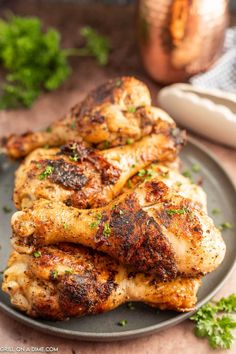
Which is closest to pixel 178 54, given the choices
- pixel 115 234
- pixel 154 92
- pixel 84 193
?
pixel 154 92

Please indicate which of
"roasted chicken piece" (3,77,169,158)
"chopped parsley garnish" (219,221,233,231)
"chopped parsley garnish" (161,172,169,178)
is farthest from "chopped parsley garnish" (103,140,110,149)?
"chopped parsley garnish" (219,221,233,231)

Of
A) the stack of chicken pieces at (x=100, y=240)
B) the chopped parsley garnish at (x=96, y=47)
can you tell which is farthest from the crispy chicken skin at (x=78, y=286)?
the chopped parsley garnish at (x=96, y=47)

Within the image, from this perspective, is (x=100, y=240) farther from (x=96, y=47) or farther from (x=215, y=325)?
(x=96, y=47)

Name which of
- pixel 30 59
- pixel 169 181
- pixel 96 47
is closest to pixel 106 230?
pixel 169 181

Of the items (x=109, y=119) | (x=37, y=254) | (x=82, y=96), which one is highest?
(x=109, y=119)

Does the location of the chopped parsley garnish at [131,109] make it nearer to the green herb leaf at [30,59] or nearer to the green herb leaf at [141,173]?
the green herb leaf at [141,173]

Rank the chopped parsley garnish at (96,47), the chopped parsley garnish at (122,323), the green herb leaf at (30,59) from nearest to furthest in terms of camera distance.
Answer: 1. the chopped parsley garnish at (122,323)
2. the green herb leaf at (30,59)
3. the chopped parsley garnish at (96,47)
